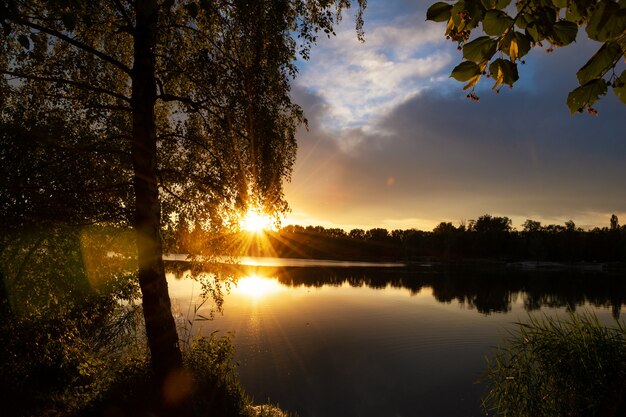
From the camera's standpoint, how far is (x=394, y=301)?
4134 cm

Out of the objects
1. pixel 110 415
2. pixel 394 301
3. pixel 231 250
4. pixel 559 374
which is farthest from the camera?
pixel 394 301

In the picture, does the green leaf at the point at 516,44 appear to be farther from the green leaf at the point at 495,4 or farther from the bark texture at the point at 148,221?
the bark texture at the point at 148,221

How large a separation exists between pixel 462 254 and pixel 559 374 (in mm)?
159230

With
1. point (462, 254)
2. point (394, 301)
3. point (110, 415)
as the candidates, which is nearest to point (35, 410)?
point (110, 415)

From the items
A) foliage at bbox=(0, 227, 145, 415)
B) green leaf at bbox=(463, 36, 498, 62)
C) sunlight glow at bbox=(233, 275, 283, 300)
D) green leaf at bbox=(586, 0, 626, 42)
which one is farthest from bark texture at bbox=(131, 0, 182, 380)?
sunlight glow at bbox=(233, 275, 283, 300)

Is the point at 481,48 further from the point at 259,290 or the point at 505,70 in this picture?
the point at 259,290

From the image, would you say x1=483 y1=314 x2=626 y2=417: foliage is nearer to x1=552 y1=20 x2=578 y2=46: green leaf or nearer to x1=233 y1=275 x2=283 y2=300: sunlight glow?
x1=552 y1=20 x2=578 y2=46: green leaf

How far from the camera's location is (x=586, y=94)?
180cm

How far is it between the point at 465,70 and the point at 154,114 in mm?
7905

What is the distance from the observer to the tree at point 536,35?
1570mm

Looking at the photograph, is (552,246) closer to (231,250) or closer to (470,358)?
(470,358)

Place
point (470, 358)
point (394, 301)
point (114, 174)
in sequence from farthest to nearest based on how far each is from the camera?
point (394, 301)
point (470, 358)
point (114, 174)

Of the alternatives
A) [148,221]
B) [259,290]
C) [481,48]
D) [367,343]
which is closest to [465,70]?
[481,48]

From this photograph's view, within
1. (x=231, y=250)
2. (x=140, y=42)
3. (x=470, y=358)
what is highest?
(x=140, y=42)
